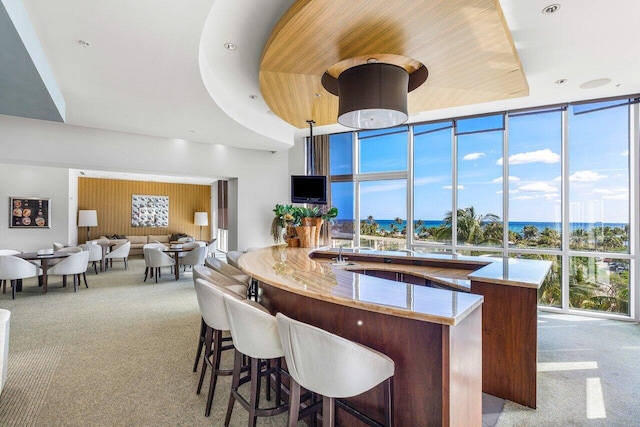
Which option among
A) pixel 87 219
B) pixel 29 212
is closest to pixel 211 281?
pixel 29 212

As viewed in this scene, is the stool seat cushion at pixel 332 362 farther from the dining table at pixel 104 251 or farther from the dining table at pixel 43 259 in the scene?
the dining table at pixel 104 251

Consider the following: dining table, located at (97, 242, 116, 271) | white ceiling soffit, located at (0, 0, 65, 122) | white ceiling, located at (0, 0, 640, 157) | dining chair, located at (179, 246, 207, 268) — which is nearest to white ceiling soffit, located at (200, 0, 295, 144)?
white ceiling, located at (0, 0, 640, 157)

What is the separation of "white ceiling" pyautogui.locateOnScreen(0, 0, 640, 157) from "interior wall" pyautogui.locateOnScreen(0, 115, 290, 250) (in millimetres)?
737

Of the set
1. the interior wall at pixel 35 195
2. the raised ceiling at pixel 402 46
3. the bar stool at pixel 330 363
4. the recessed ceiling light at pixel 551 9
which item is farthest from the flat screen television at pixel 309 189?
the interior wall at pixel 35 195

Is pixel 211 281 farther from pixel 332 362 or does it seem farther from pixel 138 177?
pixel 138 177

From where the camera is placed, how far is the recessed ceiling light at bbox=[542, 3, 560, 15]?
8.29 ft

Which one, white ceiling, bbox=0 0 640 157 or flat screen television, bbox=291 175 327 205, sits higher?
white ceiling, bbox=0 0 640 157

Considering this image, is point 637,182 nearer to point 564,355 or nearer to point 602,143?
point 602,143

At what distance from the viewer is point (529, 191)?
17.1 ft

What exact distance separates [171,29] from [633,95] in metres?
5.93

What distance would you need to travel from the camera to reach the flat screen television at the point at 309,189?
5465mm

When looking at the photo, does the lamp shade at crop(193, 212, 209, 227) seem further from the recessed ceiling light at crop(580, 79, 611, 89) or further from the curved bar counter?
the recessed ceiling light at crop(580, 79, 611, 89)

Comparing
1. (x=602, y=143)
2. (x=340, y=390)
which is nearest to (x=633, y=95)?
(x=602, y=143)

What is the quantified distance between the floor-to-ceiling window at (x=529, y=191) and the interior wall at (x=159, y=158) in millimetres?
2388
